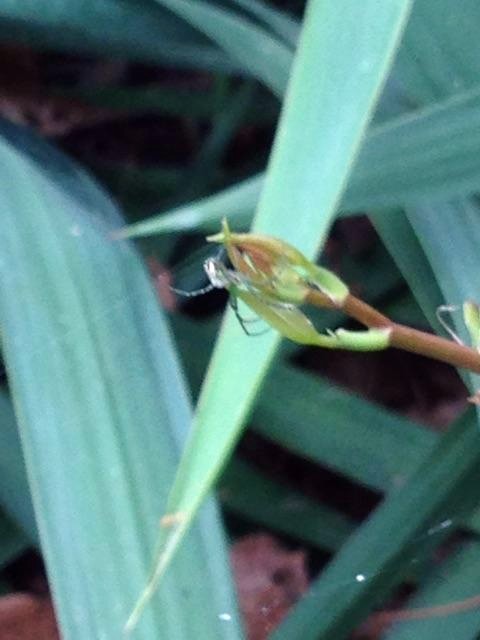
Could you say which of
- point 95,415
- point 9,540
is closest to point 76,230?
point 95,415

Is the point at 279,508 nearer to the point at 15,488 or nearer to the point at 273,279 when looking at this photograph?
the point at 15,488

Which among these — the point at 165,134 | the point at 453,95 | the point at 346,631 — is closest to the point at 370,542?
the point at 346,631

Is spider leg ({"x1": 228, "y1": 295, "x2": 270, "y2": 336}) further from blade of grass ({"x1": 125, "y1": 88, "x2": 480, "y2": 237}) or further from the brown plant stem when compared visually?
blade of grass ({"x1": 125, "y1": 88, "x2": 480, "y2": 237})

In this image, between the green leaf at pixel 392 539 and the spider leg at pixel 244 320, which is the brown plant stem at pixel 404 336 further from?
the green leaf at pixel 392 539

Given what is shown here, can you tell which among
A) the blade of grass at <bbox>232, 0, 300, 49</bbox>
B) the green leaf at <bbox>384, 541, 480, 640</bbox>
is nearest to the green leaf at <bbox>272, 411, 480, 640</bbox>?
the green leaf at <bbox>384, 541, 480, 640</bbox>

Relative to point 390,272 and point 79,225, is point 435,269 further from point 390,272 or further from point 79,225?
point 390,272

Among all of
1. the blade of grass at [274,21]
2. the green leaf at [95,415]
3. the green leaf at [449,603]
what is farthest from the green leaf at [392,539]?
the blade of grass at [274,21]
